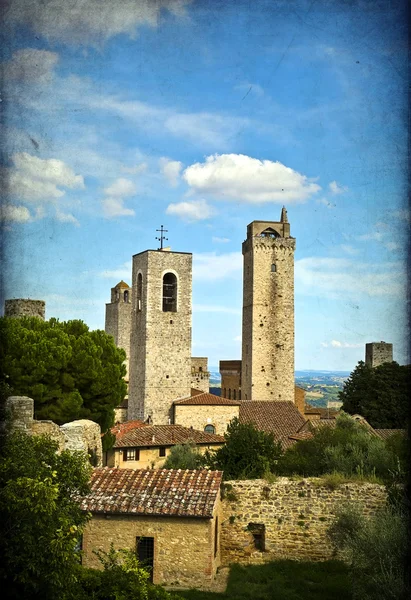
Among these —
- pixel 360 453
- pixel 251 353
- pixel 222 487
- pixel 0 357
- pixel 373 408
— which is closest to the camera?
pixel 0 357

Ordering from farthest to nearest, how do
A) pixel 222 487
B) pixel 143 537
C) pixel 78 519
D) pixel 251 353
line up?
pixel 251 353, pixel 222 487, pixel 143 537, pixel 78 519

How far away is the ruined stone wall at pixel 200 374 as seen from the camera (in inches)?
2222

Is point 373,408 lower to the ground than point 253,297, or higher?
lower

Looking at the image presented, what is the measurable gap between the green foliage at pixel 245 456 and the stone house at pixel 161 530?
387cm

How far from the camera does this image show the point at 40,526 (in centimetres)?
612

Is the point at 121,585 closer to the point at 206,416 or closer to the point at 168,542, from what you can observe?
the point at 168,542

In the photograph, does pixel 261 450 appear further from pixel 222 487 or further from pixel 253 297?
pixel 253 297

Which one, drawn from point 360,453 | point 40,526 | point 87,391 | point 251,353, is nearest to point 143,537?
point 40,526

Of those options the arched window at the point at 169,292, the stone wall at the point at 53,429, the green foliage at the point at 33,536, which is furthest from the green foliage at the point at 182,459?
the arched window at the point at 169,292

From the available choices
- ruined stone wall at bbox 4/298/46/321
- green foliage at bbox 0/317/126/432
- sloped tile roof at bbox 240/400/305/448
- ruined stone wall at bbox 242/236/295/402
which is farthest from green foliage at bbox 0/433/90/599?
ruined stone wall at bbox 242/236/295/402

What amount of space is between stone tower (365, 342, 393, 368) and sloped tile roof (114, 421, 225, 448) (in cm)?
2926

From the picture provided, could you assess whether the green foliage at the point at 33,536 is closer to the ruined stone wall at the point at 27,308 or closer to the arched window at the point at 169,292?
the ruined stone wall at the point at 27,308

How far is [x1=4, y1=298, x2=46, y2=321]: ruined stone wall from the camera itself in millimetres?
23844

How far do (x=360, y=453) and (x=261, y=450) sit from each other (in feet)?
9.15
